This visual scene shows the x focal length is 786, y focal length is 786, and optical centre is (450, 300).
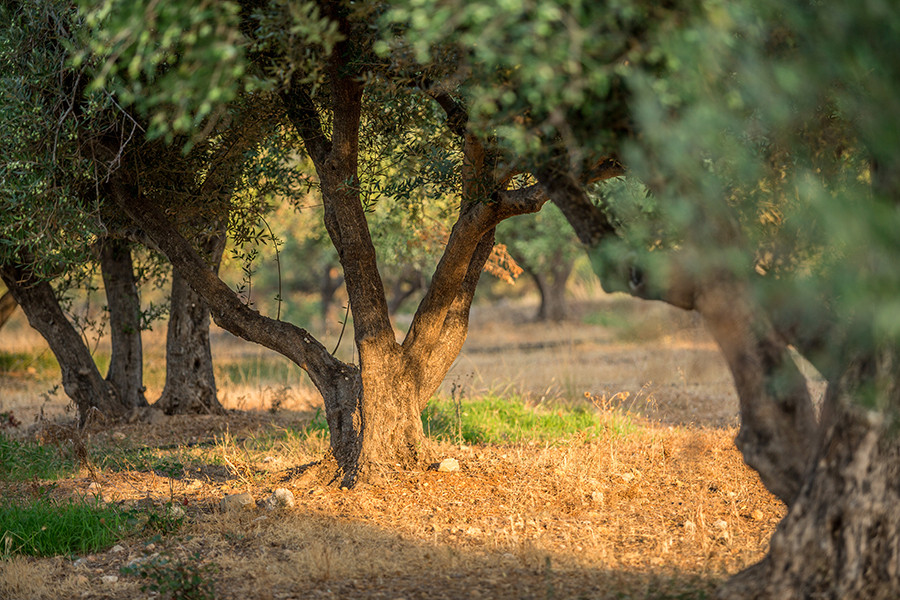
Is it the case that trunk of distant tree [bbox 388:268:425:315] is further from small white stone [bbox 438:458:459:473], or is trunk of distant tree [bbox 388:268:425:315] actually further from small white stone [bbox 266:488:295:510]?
small white stone [bbox 266:488:295:510]

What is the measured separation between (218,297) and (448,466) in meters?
2.72

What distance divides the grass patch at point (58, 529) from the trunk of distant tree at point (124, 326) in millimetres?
5663

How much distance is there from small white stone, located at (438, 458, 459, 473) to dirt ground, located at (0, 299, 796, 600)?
0.17 ft

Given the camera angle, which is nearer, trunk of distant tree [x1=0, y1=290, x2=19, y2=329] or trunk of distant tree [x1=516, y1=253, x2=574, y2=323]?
trunk of distant tree [x1=0, y1=290, x2=19, y2=329]

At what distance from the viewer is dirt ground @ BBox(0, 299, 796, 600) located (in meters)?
5.14

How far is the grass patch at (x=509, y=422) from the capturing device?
1002 centimetres

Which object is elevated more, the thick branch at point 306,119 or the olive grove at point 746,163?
the thick branch at point 306,119

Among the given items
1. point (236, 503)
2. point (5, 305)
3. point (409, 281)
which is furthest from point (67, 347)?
point (409, 281)

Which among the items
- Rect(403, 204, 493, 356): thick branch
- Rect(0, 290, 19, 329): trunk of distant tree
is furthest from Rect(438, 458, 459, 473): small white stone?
Rect(0, 290, 19, 329): trunk of distant tree

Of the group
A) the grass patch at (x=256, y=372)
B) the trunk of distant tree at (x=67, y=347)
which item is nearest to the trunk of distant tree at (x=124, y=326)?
the trunk of distant tree at (x=67, y=347)

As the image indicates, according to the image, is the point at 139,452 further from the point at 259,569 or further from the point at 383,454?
the point at 259,569

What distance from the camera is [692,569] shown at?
5.16 metres

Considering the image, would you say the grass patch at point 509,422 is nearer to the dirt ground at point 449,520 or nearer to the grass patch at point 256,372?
the dirt ground at point 449,520

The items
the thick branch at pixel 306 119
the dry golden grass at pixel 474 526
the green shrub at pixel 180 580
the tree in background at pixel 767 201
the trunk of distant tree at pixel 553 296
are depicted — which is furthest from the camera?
the trunk of distant tree at pixel 553 296
